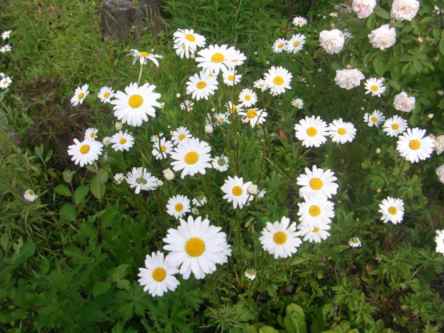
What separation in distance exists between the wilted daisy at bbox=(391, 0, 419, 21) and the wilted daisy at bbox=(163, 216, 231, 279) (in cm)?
149

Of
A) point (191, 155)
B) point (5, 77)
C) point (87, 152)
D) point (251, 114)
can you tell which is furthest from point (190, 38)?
point (5, 77)

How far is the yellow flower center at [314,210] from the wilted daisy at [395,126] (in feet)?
2.65

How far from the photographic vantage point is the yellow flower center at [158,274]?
1626mm

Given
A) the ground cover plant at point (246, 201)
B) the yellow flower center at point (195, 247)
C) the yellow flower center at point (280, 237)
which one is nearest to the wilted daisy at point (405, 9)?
the ground cover plant at point (246, 201)

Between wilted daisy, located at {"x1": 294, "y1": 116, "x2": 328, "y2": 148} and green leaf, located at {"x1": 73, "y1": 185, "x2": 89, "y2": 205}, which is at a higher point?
wilted daisy, located at {"x1": 294, "y1": 116, "x2": 328, "y2": 148}

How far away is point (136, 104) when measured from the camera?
5.54ft

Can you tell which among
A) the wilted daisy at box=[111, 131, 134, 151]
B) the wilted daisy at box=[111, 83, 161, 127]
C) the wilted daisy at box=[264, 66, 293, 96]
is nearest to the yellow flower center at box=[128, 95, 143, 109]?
the wilted daisy at box=[111, 83, 161, 127]

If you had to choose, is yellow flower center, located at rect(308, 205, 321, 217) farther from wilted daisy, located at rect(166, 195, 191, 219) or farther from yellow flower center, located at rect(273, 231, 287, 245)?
wilted daisy, located at rect(166, 195, 191, 219)

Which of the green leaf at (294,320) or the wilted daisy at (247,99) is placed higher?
the wilted daisy at (247,99)

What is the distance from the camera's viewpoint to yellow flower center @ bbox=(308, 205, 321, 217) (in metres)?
1.71

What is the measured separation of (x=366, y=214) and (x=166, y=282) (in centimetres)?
121

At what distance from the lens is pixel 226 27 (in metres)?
3.62

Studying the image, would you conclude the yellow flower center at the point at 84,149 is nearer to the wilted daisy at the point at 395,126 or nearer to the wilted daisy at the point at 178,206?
the wilted daisy at the point at 178,206

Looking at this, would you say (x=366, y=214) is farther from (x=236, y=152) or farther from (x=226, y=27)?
(x=226, y=27)
